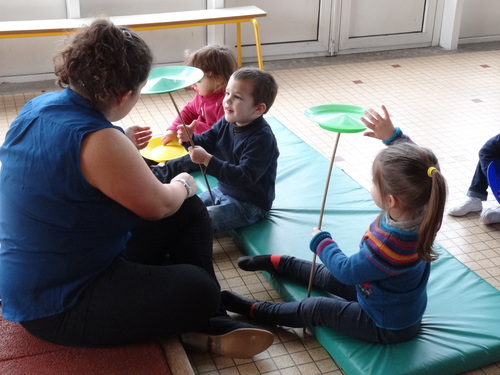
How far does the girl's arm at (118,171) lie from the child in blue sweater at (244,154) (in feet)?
2.41

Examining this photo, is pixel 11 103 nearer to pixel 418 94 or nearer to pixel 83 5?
pixel 83 5

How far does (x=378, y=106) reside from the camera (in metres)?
4.56

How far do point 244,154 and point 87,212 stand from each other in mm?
944

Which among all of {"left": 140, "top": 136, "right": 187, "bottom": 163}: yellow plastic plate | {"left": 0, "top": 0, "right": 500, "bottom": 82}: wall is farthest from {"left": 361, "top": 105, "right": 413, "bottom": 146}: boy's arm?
{"left": 0, "top": 0, "right": 500, "bottom": 82}: wall

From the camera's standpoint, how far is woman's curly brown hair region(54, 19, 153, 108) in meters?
1.77

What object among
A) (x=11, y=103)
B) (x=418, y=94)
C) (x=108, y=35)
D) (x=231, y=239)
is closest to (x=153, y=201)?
(x=108, y=35)

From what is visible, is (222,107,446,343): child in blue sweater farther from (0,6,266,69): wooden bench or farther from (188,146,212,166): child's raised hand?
(0,6,266,69): wooden bench

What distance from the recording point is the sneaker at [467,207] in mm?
3049

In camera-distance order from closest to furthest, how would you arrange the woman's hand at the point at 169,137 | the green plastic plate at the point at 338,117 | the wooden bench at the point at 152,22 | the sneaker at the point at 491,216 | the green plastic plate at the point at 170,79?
the green plastic plate at the point at 338,117 < the green plastic plate at the point at 170,79 < the woman's hand at the point at 169,137 < the sneaker at the point at 491,216 < the wooden bench at the point at 152,22

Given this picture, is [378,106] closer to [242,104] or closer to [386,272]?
[242,104]

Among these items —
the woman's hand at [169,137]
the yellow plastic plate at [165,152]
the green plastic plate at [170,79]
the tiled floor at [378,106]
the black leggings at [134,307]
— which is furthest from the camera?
the woman's hand at [169,137]

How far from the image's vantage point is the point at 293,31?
558 centimetres

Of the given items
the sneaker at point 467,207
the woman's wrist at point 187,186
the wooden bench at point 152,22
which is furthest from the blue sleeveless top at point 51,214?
the wooden bench at point 152,22

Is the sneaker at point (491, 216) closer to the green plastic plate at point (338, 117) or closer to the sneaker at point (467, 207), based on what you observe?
the sneaker at point (467, 207)
